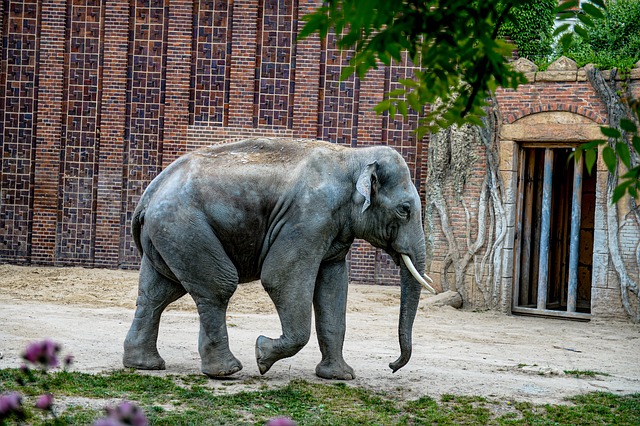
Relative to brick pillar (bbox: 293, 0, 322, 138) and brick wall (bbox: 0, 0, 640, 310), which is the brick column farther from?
brick pillar (bbox: 293, 0, 322, 138)

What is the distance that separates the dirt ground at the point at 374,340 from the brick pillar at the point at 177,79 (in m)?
2.72

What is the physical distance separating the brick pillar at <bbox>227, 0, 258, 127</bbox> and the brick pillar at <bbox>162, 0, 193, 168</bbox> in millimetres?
837

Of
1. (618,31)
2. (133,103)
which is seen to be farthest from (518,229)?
(618,31)

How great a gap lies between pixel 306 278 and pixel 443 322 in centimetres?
568

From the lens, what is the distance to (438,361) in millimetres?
8984

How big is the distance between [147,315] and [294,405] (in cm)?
165

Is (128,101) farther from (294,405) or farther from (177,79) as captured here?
(294,405)

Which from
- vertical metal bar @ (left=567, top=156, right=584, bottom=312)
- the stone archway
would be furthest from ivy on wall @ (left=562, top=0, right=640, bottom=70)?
vertical metal bar @ (left=567, top=156, right=584, bottom=312)

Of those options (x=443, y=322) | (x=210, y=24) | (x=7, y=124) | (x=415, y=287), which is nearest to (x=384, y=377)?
(x=415, y=287)

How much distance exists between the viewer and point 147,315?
741cm

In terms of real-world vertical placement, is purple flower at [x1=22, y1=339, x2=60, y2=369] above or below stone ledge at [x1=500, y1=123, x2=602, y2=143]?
below

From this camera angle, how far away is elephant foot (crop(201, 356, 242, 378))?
7102 millimetres

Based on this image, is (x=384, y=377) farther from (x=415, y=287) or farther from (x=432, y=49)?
(x=432, y=49)

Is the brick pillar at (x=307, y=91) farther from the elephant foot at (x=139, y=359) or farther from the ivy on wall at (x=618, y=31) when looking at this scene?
the elephant foot at (x=139, y=359)
